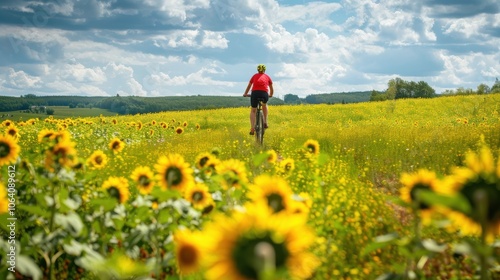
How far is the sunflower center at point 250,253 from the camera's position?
126 centimetres

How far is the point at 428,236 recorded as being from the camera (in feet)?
16.1

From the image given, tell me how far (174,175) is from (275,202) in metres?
0.95

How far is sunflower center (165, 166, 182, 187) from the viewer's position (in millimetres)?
2947

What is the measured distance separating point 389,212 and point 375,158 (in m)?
5.67

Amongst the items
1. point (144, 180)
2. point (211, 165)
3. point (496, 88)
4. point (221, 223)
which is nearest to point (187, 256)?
point (221, 223)

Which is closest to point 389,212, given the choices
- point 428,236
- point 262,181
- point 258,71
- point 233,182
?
point 428,236

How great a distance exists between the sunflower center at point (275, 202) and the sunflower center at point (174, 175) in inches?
35.3

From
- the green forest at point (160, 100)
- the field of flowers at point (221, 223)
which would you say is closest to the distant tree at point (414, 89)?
the green forest at point (160, 100)

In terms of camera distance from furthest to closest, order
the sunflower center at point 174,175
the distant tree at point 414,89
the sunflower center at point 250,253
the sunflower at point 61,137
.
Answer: the distant tree at point 414,89, the sunflower at point 61,137, the sunflower center at point 174,175, the sunflower center at point 250,253

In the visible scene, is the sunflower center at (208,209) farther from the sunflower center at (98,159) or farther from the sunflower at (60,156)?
the sunflower center at (98,159)

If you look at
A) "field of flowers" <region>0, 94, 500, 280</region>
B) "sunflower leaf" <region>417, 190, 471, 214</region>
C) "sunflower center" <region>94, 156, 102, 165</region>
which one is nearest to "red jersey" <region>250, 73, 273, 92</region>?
"field of flowers" <region>0, 94, 500, 280</region>

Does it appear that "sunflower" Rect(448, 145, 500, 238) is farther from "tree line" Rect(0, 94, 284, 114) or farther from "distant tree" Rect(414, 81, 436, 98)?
"distant tree" Rect(414, 81, 436, 98)

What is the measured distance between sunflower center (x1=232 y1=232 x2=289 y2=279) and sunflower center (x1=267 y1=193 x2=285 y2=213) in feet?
2.93

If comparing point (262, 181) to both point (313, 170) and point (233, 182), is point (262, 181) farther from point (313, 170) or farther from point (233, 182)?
point (313, 170)
